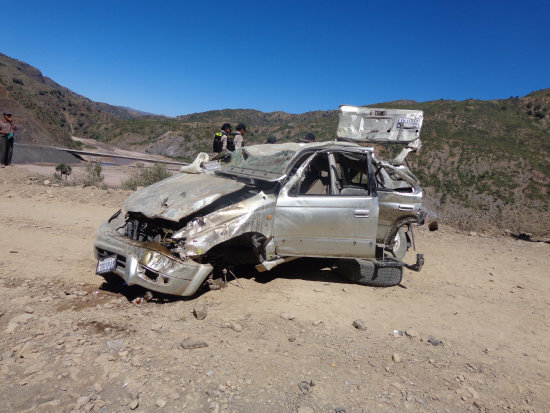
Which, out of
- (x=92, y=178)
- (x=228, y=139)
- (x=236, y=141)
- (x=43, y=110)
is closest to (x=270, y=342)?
(x=236, y=141)

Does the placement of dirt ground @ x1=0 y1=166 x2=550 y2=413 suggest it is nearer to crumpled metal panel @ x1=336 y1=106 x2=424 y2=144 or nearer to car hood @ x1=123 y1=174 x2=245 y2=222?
car hood @ x1=123 y1=174 x2=245 y2=222

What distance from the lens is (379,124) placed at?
6.93 meters

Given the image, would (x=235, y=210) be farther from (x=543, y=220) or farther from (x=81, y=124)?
(x=81, y=124)

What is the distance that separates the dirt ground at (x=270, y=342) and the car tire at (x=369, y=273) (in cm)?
18

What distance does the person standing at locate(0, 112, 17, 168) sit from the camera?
38.9 feet

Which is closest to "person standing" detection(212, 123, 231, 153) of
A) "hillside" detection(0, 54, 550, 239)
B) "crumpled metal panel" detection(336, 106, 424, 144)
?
"crumpled metal panel" detection(336, 106, 424, 144)

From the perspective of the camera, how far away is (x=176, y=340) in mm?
3369

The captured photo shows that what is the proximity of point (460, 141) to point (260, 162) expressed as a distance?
35.8 meters

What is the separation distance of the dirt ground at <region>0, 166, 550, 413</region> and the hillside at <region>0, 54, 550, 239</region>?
213 inches

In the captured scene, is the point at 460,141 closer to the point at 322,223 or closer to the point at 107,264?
the point at 322,223

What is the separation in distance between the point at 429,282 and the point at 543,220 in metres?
5.10

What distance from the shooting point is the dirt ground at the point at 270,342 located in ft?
8.85

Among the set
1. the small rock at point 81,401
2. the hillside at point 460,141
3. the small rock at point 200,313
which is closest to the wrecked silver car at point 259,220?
the small rock at point 200,313

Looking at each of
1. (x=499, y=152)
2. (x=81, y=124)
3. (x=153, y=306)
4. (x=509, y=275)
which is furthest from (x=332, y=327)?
(x=81, y=124)
